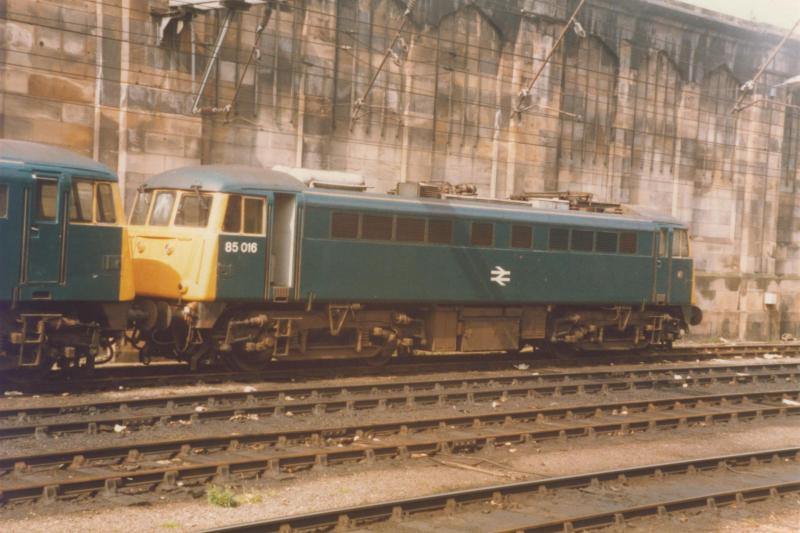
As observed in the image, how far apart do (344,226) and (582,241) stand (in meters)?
6.41

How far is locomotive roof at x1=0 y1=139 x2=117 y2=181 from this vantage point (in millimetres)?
14645

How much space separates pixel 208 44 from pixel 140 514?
1484cm

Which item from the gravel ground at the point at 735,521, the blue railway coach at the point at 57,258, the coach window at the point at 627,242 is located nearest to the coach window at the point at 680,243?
the coach window at the point at 627,242

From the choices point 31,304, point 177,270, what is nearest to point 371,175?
point 177,270

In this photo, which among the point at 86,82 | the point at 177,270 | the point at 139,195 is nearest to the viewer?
the point at 177,270

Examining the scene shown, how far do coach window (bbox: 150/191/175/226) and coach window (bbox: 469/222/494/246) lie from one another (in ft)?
20.3

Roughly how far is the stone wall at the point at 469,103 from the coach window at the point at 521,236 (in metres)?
5.91

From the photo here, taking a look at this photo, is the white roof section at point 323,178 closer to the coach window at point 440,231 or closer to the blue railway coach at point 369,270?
the blue railway coach at point 369,270

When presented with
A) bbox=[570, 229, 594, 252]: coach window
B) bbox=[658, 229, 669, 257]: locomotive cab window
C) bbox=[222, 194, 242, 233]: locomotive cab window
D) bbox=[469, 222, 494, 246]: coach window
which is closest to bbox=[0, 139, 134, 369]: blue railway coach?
bbox=[222, 194, 242, 233]: locomotive cab window

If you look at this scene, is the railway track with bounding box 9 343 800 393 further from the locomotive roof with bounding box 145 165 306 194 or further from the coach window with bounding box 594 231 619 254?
the locomotive roof with bounding box 145 165 306 194

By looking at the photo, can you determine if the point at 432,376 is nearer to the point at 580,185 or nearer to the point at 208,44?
the point at 208,44

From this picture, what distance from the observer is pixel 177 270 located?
55.4ft

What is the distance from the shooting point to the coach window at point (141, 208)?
17875mm

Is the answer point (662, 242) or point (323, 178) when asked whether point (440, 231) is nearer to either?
point (323, 178)
